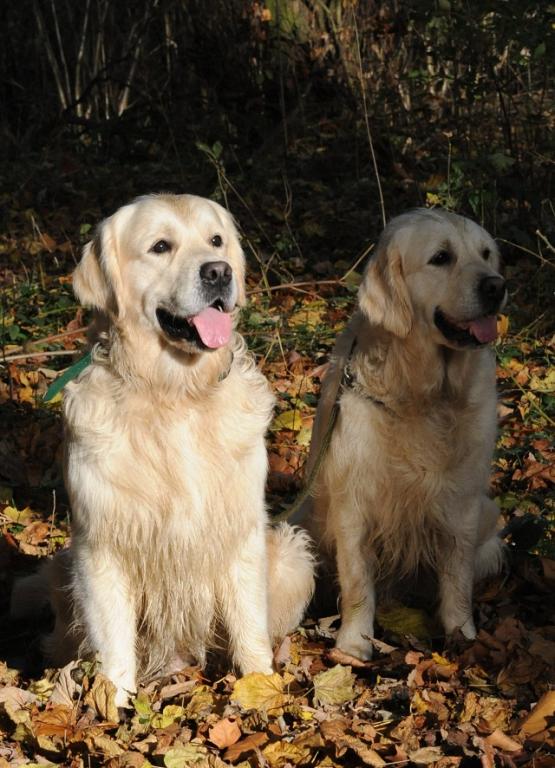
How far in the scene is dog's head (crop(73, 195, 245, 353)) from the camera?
328 cm

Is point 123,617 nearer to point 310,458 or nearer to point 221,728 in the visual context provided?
point 221,728

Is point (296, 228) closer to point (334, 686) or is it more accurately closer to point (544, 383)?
point (544, 383)

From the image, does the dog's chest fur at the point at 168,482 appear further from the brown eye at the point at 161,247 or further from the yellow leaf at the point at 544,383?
the yellow leaf at the point at 544,383

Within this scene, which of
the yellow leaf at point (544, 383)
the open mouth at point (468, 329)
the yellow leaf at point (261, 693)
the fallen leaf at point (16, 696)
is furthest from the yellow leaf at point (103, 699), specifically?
the yellow leaf at point (544, 383)

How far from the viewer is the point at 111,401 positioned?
3309 mm

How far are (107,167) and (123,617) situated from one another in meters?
7.70

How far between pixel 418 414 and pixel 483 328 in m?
0.40

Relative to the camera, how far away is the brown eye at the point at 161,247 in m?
3.34

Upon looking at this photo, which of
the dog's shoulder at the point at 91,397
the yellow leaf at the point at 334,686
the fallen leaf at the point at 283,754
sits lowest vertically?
the yellow leaf at the point at 334,686

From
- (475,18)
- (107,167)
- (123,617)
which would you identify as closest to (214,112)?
(107,167)

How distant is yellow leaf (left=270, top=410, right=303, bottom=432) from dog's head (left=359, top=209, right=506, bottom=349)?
1690 millimetres

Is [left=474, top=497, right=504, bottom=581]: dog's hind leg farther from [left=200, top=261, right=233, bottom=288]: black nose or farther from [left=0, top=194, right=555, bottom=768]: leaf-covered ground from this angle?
[left=200, top=261, right=233, bottom=288]: black nose

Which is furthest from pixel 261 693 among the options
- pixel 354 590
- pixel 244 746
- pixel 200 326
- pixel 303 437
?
pixel 303 437

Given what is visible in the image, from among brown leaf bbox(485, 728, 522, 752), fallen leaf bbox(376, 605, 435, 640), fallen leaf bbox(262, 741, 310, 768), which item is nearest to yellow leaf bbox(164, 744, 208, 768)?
fallen leaf bbox(262, 741, 310, 768)
